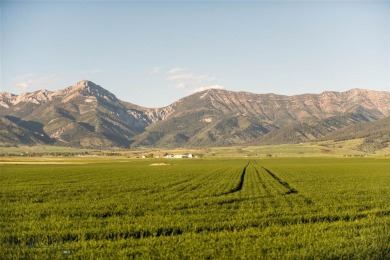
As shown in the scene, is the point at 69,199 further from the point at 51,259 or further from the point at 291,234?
the point at 291,234

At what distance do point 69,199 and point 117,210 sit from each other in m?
11.6

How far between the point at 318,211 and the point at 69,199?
86.3 feet

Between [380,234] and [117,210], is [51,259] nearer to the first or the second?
[117,210]

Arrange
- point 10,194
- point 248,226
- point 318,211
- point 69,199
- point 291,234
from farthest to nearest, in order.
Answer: point 10,194, point 69,199, point 318,211, point 248,226, point 291,234

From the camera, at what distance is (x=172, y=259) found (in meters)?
19.3

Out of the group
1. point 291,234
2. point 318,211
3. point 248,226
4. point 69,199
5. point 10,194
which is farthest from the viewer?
point 10,194

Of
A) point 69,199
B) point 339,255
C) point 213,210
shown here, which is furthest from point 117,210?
point 339,255

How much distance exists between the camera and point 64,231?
25.2m

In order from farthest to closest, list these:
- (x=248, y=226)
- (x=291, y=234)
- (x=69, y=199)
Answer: (x=69, y=199) < (x=248, y=226) < (x=291, y=234)

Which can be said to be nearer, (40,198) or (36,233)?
(36,233)

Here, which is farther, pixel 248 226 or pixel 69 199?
pixel 69 199

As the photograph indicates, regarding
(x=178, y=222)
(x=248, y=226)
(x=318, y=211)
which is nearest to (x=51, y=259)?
(x=178, y=222)

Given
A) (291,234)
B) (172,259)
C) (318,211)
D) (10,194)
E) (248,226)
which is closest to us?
(172,259)

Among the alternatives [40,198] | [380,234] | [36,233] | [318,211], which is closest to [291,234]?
[380,234]
